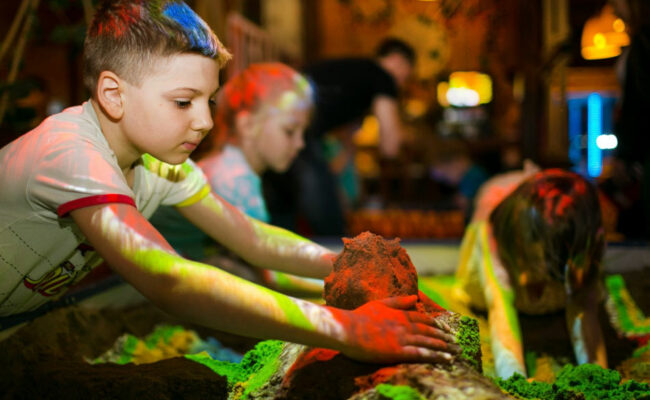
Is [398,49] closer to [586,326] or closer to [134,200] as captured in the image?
[586,326]

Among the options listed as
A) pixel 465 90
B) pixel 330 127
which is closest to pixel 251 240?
pixel 330 127

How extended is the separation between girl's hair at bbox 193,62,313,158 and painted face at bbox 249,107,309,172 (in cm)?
2

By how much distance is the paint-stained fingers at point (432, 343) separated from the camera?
0.77 meters

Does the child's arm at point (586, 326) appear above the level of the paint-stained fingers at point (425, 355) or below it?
below

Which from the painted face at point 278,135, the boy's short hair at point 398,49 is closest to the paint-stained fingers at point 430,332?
the painted face at point 278,135

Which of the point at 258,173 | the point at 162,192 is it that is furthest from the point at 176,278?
the point at 258,173

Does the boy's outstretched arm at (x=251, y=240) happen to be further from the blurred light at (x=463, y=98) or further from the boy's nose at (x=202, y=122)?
the blurred light at (x=463, y=98)

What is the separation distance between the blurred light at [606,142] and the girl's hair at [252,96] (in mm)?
1128

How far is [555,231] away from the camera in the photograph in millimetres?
1283

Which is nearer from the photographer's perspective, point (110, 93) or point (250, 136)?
point (110, 93)

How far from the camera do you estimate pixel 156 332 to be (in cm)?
149

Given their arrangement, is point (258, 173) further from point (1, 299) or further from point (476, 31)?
point (476, 31)

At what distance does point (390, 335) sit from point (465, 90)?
5317mm

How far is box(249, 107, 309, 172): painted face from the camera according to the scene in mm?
1750
